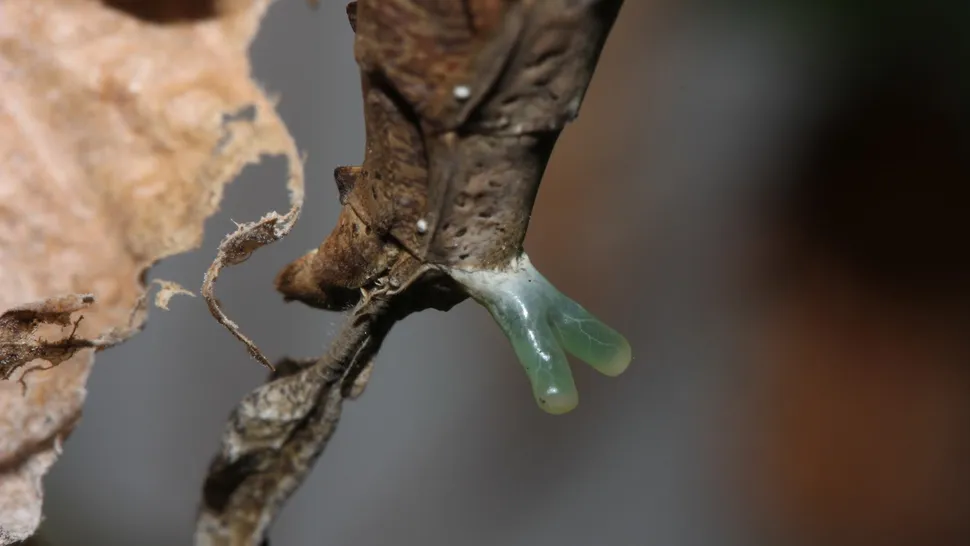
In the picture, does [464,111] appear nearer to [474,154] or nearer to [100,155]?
[474,154]

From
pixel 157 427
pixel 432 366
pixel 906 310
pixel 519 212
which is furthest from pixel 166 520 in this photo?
pixel 906 310

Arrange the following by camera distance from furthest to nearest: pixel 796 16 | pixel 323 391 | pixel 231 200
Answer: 1. pixel 796 16
2. pixel 231 200
3. pixel 323 391

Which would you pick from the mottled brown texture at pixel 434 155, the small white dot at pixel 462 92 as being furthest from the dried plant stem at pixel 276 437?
the small white dot at pixel 462 92

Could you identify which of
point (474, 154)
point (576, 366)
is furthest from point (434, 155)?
point (576, 366)

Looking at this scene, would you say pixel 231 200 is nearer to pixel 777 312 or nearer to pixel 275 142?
pixel 275 142

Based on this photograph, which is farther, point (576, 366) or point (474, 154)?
point (576, 366)

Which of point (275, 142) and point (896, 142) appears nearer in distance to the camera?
point (275, 142)

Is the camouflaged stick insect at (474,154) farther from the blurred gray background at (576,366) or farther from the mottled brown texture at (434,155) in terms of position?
the blurred gray background at (576,366)
